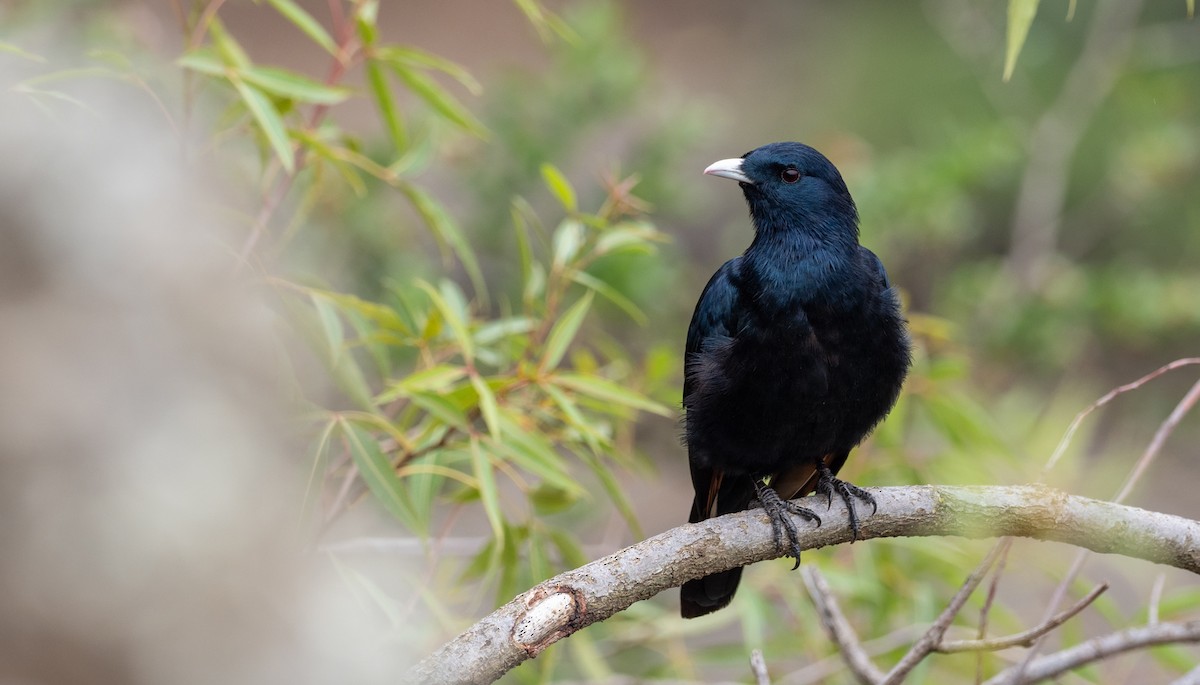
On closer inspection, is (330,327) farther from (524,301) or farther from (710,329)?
(710,329)

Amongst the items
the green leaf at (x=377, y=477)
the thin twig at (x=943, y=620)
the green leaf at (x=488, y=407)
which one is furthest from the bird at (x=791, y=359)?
the green leaf at (x=377, y=477)

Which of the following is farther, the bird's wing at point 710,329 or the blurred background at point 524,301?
the bird's wing at point 710,329

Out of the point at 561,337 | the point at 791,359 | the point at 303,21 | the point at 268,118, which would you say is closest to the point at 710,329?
the point at 791,359

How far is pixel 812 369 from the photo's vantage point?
2459 mm

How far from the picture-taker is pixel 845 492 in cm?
251

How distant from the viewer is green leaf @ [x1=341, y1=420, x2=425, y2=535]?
239 cm

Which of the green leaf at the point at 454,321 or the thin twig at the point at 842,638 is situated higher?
the green leaf at the point at 454,321

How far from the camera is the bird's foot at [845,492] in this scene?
7.37 ft

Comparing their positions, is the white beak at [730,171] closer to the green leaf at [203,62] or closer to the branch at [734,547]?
the branch at [734,547]

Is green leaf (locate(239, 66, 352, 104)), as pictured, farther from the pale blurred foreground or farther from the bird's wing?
the pale blurred foreground

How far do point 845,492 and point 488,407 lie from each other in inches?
32.0

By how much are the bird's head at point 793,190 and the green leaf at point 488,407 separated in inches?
31.8

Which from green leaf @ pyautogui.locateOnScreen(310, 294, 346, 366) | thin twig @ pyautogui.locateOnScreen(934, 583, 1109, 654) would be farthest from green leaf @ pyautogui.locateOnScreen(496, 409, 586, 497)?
thin twig @ pyautogui.locateOnScreen(934, 583, 1109, 654)

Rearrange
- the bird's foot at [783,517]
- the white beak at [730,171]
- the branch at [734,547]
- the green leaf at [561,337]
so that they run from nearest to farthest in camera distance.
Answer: the branch at [734,547] → the bird's foot at [783,517] → the green leaf at [561,337] → the white beak at [730,171]
